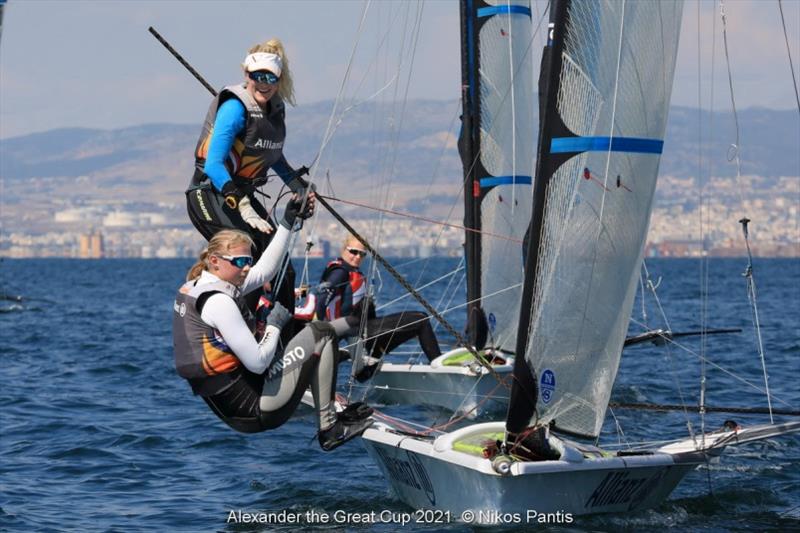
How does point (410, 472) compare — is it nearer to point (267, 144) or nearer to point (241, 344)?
point (241, 344)

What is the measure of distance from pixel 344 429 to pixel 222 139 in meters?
2.04

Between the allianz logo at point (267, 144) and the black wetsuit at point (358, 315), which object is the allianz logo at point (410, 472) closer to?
the allianz logo at point (267, 144)

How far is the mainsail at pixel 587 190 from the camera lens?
921 cm

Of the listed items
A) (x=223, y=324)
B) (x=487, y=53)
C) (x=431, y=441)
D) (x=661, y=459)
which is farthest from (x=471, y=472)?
(x=487, y=53)

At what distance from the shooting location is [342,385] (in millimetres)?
18391

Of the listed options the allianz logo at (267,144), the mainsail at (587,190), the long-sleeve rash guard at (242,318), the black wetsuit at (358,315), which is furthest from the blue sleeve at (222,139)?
the black wetsuit at (358,315)

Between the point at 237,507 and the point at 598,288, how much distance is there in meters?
3.56

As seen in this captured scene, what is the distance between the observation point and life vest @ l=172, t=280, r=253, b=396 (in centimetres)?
772

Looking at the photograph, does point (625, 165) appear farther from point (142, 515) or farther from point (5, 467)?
point (5, 467)

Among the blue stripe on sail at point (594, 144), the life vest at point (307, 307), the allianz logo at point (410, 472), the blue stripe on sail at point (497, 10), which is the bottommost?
the allianz logo at point (410, 472)

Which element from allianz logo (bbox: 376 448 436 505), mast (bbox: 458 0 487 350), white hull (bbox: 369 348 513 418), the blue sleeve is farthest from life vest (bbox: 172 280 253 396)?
mast (bbox: 458 0 487 350)

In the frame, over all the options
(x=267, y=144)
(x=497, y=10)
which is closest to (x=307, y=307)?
(x=497, y=10)

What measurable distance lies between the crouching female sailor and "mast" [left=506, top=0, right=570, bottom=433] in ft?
5.64

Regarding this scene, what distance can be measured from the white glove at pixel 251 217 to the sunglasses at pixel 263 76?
0.76 metres
